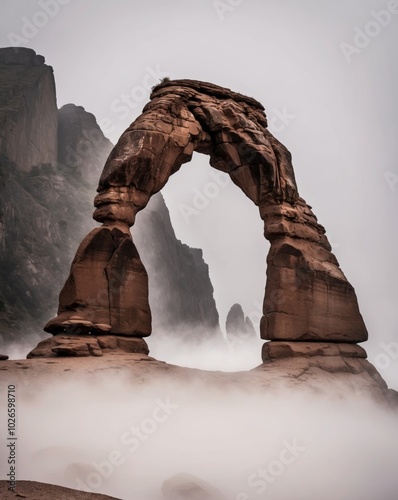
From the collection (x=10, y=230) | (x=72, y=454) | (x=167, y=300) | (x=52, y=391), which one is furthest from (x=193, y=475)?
(x=167, y=300)

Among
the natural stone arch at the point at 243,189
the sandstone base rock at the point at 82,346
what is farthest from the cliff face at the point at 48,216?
the sandstone base rock at the point at 82,346

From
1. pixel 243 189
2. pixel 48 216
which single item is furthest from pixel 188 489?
pixel 48 216

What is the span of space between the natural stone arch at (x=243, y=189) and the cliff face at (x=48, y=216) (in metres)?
40.6

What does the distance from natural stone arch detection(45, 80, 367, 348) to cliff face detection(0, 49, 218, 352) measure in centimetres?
4056

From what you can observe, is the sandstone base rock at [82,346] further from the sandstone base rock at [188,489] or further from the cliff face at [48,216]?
the cliff face at [48,216]

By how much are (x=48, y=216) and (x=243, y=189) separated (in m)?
55.9

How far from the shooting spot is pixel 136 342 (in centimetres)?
1691

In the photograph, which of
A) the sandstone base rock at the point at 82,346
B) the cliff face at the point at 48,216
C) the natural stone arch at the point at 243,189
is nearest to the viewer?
the sandstone base rock at the point at 82,346

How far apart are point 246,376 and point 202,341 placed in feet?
221

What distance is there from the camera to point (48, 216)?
7375 cm

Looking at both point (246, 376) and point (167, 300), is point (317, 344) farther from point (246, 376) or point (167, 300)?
point (167, 300)

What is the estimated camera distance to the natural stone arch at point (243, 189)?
16969mm

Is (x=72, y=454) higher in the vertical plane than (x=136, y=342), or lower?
lower

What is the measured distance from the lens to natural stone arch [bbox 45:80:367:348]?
17.0 metres
